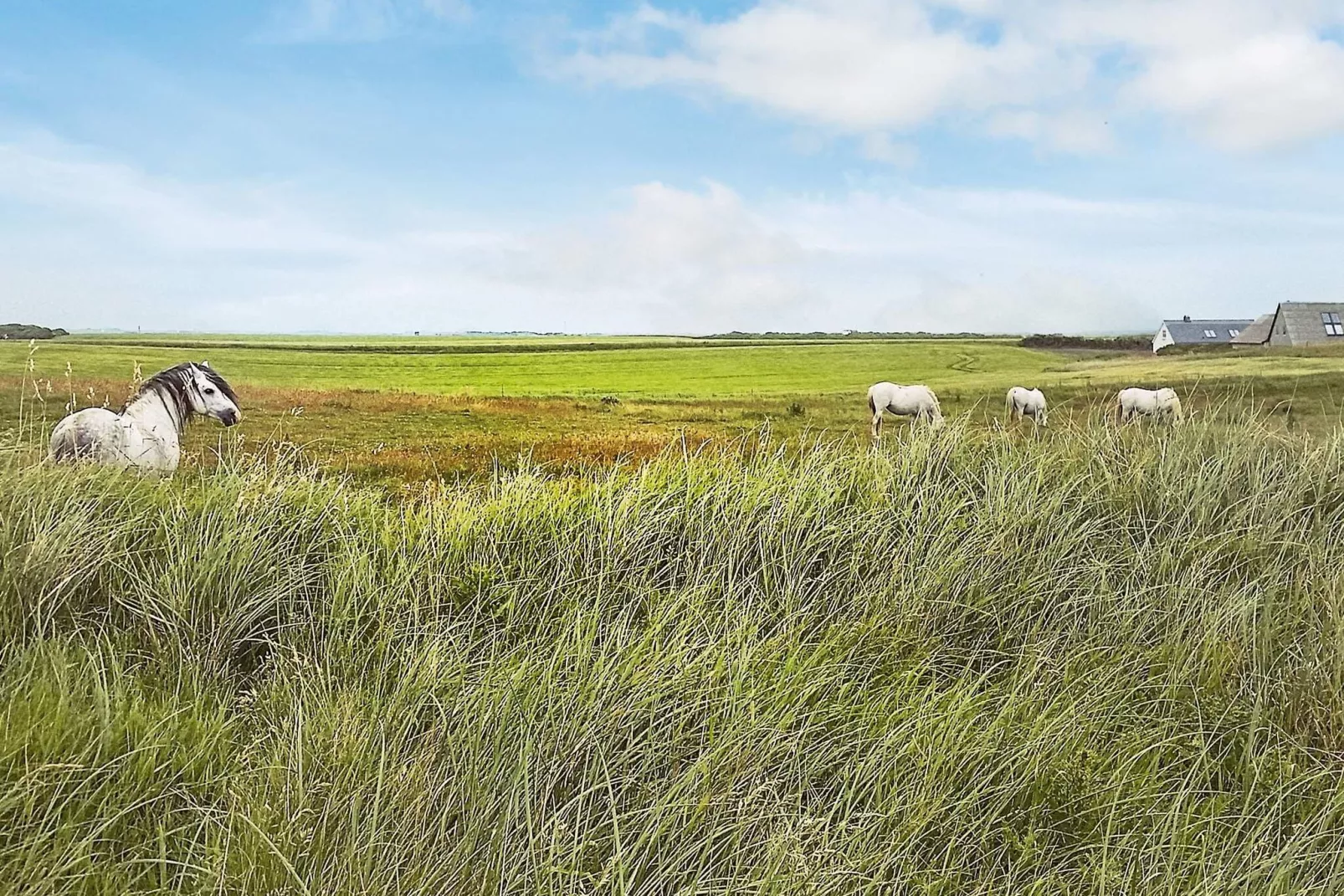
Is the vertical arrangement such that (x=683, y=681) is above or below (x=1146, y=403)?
below

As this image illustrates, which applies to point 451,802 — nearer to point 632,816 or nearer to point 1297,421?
point 632,816

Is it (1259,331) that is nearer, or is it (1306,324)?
(1306,324)

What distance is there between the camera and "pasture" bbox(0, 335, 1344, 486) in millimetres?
4398

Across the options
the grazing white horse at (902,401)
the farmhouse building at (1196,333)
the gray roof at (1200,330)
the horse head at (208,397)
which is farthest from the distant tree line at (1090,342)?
the horse head at (208,397)

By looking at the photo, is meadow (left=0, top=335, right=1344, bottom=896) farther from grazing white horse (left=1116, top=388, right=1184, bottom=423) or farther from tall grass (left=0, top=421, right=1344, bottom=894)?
grazing white horse (left=1116, top=388, right=1184, bottom=423)

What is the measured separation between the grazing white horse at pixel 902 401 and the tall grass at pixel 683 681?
102 centimetres

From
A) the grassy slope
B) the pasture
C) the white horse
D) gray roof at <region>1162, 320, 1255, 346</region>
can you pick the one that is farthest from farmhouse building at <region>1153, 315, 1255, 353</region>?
the white horse

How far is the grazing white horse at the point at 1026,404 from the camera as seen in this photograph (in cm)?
538

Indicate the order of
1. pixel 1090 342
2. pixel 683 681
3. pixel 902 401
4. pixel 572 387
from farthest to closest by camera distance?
pixel 1090 342 → pixel 572 387 → pixel 902 401 → pixel 683 681

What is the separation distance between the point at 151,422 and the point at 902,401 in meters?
4.72

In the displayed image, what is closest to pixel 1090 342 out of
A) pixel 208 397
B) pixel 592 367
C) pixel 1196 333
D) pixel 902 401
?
pixel 1196 333

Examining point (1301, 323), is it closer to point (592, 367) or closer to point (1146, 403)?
point (1146, 403)

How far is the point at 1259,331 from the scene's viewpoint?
10.2m

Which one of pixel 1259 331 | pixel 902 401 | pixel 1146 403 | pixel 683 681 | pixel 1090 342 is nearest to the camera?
pixel 683 681
